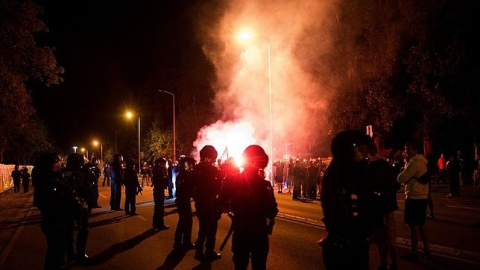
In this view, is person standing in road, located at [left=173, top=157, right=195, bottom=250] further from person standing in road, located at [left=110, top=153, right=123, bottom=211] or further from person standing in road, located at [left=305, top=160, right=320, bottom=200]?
person standing in road, located at [left=305, top=160, right=320, bottom=200]

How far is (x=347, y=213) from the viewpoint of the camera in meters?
3.44

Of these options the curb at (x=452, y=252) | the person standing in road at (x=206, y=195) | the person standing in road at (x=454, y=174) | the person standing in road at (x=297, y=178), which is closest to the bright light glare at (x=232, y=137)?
the person standing in road at (x=297, y=178)

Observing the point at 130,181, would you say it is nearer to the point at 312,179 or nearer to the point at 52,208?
the point at 52,208

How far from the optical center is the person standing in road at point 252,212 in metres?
4.33

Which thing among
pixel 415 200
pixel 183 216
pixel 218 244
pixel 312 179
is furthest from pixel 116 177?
pixel 415 200

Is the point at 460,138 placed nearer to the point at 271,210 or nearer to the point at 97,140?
the point at 271,210

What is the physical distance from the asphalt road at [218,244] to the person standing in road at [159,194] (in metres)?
0.30

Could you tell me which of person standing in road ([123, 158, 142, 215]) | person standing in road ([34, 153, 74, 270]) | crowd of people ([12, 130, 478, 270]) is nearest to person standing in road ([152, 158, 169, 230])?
person standing in road ([123, 158, 142, 215])

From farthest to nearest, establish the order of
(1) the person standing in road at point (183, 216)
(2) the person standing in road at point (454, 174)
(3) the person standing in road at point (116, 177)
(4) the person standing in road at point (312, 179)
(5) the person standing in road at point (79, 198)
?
(4) the person standing in road at point (312, 179), (2) the person standing in road at point (454, 174), (3) the person standing in road at point (116, 177), (1) the person standing in road at point (183, 216), (5) the person standing in road at point (79, 198)

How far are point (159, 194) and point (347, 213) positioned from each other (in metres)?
7.75

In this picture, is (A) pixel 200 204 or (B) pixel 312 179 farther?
(B) pixel 312 179

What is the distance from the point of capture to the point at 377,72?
2262 cm

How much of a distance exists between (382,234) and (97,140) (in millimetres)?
75732

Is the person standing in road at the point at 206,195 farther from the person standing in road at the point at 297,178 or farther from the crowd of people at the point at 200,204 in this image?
the person standing in road at the point at 297,178
